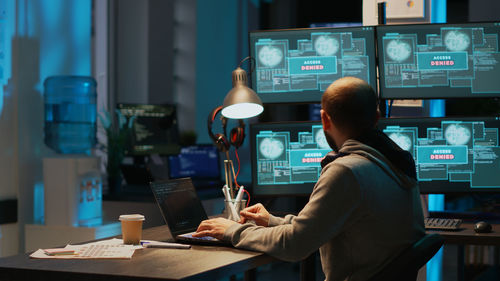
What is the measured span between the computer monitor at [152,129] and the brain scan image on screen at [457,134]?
7.63 ft

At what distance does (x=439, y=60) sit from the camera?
3.04 m

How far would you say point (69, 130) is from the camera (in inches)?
161

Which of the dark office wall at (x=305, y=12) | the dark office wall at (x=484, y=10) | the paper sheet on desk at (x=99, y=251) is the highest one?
the dark office wall at (x=305, y=12)

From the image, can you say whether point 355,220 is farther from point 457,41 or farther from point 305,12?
point 305,12

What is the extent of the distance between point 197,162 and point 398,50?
2442mm

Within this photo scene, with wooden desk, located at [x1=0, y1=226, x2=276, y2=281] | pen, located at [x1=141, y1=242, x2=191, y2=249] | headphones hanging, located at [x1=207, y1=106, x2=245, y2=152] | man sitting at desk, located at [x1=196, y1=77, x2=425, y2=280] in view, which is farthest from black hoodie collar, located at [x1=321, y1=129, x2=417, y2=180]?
headphones hanging, located at [x1=207, y1=106, x2=245, y2=152]

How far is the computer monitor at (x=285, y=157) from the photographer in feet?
9.93

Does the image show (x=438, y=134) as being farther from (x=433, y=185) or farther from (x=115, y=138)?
(x=115, y=138)

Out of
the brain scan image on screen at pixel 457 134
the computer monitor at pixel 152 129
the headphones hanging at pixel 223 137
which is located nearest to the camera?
the headphones hanging at pixel 223 137

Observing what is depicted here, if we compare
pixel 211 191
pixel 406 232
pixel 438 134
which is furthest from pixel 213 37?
pixel 406 232

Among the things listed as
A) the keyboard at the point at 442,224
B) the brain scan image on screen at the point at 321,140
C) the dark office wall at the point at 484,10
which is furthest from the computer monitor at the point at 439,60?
the dark office wall at the point at 484,10

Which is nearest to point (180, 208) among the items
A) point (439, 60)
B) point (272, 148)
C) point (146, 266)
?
point (146, 266)

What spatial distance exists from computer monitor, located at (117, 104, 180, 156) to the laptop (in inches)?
85.1

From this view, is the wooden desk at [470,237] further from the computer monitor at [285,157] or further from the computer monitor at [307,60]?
the computer monitor at [307,60]
